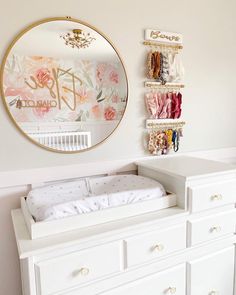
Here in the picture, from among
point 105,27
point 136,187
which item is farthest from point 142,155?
point 105,27

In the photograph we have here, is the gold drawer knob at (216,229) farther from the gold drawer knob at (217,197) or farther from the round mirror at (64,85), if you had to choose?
the round mirror at (64,85)

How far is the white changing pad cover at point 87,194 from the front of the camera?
3.56 feet

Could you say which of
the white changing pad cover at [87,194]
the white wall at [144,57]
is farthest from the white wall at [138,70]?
the white changing pad cover at [87,194]

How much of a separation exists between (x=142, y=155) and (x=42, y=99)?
73 centimetres

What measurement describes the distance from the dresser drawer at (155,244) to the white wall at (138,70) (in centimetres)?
59

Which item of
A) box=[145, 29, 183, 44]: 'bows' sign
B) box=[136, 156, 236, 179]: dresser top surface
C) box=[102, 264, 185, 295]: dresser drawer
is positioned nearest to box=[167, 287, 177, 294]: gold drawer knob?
box=[102, 264, 185, 295]: dresser drawer

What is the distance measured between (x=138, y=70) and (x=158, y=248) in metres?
1.06

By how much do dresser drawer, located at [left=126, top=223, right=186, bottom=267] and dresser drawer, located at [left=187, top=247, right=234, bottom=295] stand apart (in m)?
0.17

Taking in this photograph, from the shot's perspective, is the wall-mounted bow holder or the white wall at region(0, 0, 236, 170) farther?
the wall-mounted bow holder

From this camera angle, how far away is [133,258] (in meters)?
1.16

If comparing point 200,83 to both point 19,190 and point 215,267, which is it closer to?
point 215,267

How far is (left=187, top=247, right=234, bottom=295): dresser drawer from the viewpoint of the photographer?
1.36 m

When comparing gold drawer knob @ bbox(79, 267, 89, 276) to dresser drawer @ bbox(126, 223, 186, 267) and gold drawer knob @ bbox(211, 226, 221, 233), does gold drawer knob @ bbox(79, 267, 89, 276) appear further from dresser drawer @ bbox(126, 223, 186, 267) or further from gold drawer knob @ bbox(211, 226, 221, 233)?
gold drawer knob @ bbox(211, 226, 221, 233)

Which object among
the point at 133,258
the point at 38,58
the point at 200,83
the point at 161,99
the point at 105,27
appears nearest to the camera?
the point at 133,258
